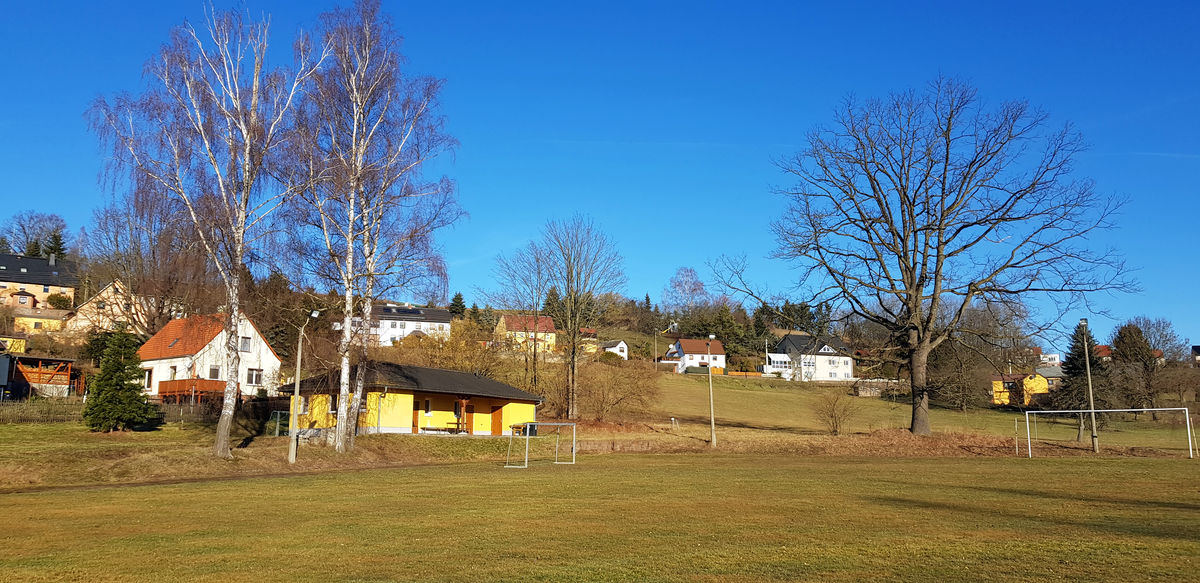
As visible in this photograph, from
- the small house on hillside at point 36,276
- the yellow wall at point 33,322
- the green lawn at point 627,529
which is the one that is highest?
the small house on hillside at point 36,276

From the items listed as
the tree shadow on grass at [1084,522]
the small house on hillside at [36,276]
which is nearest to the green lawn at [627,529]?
the tree shadow on grass at [1084,522]

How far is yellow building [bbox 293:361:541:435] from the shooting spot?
3819 cm

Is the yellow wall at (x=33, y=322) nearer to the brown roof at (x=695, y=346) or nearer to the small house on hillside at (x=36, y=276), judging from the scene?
the small house on hillside at (x=36, y=276)

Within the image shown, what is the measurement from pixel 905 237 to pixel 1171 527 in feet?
78.2

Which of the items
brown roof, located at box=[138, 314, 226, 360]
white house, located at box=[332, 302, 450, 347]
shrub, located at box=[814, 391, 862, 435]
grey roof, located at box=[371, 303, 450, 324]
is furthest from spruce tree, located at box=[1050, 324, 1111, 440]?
grey roof, located at box=[371, 303, 450, 324]

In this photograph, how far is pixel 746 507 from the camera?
16094mm

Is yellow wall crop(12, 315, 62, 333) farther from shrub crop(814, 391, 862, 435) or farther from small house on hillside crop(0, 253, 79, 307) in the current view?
shrub crop(814, 391, 862, 435)

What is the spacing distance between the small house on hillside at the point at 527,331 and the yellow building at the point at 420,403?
8304mm

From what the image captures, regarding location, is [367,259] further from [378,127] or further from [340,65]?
[340,65]

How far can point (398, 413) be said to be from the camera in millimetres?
38938

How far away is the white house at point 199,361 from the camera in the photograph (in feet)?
163

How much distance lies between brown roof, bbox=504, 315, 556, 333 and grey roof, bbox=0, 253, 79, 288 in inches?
2203

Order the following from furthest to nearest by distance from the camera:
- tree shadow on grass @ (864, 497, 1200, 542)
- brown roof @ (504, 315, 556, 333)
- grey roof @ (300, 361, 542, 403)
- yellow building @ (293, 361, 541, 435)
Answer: brown roof @ (504, 315, 556, 333), yellow building @ (293, 361, 541, 435), grey roof @ (300, 361, 542, 403), tree shadow on grass @ (864, 497, 1200, 542)

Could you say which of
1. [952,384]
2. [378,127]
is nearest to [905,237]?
[952,384]
